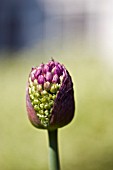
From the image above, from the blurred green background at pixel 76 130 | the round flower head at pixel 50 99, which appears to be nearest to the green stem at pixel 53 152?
the round flower head at pixel 50 99

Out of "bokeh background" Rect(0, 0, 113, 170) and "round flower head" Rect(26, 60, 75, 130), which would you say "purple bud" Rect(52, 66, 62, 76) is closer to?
"round flower head" Rect(26, 60, 75, 130)

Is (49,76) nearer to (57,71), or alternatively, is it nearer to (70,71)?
(57,71)

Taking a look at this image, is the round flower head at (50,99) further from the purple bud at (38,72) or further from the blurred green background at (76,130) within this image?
the blurred green background at (76,130)

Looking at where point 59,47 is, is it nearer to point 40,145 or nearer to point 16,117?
point 16,117

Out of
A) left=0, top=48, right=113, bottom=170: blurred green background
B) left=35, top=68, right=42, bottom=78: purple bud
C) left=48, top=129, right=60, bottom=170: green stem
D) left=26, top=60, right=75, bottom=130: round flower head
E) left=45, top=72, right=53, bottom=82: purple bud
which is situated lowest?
left=0, top=48, right=113, bottom=170: blurred green background

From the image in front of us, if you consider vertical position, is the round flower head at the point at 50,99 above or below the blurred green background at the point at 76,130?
above

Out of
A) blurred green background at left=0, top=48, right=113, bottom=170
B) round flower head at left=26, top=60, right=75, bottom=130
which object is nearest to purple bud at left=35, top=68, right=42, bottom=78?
round flower head at left=26, top=60, right=75, bottom=130
